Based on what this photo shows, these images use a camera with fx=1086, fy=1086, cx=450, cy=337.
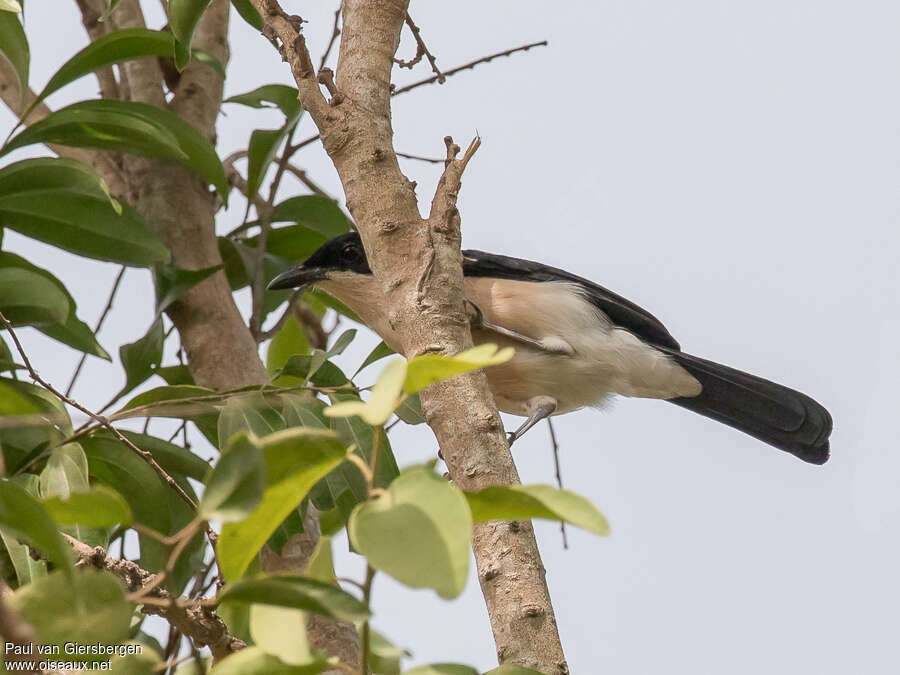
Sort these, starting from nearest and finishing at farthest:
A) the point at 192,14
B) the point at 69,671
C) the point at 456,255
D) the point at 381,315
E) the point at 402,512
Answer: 1. the point at 402,512
2. the point at 69,671
3. the point at 456,255
4. the point at 192,14
5. the point at 381,315

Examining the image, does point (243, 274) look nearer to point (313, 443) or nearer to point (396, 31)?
point (396, 31)

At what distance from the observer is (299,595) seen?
111cm

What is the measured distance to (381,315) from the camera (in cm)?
357

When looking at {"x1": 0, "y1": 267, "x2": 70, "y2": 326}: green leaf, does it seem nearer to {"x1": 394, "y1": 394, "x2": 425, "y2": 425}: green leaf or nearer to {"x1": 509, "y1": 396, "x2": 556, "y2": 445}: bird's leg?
{"x1": 394, "y1": 394, "x2": 425, "y2": 425}: green leaf

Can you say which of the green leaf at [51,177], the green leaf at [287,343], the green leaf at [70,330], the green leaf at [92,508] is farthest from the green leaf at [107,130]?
the green leaf at [92,508]

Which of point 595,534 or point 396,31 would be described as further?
point 396,31

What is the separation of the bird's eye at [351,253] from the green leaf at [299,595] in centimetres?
264

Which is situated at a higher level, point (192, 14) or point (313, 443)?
point (192, 14)

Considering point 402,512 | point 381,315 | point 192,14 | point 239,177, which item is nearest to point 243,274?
point 239,177

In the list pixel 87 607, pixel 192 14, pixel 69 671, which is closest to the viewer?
pixel 87 607

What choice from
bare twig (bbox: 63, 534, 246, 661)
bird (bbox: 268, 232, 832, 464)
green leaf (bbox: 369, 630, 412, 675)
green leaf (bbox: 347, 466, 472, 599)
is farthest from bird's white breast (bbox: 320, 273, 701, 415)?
green leaf (bbox: 347, 466, 472, 599)

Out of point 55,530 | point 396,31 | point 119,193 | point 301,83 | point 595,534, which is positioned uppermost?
point 119,193

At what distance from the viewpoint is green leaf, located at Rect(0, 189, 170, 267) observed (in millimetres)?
2980

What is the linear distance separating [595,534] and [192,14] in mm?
1867
